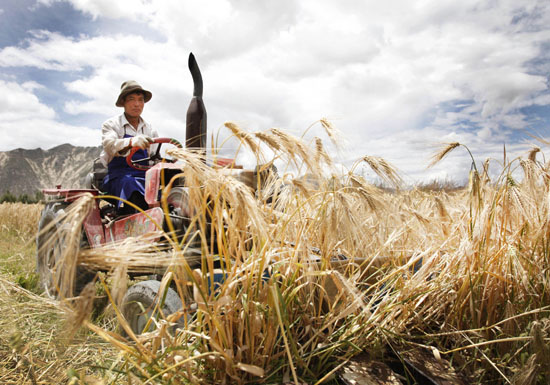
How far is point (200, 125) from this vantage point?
9.22 feet

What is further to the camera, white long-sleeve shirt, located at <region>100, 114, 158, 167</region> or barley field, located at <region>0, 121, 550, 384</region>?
white long-sleeve shirt, located at <region>100, 114, 158, 167</region>

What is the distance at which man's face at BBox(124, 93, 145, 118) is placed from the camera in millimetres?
3807

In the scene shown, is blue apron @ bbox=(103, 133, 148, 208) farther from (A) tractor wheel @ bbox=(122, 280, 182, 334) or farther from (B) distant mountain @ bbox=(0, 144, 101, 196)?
(B) distant mountain @ bbox=(0, 144, 101, 196)

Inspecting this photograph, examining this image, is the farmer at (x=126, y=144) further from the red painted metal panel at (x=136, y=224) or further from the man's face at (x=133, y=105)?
the red painted metal panel at (x=136, y=224)

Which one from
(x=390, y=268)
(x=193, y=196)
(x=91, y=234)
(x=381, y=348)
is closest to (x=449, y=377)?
(x=381, y=348)

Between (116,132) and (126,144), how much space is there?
900 millimetres

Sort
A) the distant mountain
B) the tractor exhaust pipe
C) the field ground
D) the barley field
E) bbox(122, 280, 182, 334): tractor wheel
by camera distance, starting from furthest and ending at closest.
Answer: the distant mountain, the tractor exhaust pipe, bbox(122, 280, 182, 334): tractor wheel, the field ground, the barley field

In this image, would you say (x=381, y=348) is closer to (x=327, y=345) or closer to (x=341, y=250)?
(x=327, y=345)

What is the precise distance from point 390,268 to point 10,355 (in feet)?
7.38

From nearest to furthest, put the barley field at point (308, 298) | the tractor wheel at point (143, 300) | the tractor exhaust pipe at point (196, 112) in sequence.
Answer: the barley field at point (308, 298), the tractor wheel at point (143, 300), the tractor exhaust pipe at point (196, 112)

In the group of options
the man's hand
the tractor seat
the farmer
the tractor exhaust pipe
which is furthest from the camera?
the tractor seat

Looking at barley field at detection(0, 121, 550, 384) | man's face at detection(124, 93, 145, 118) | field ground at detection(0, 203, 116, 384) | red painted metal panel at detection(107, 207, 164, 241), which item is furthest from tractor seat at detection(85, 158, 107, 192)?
barley field at detection(0, 121, 550, 384)

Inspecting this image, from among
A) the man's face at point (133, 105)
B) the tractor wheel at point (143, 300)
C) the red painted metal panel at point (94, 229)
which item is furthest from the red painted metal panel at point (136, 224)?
the man's face at point (133, 105)

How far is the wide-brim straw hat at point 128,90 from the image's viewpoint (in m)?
3.72
